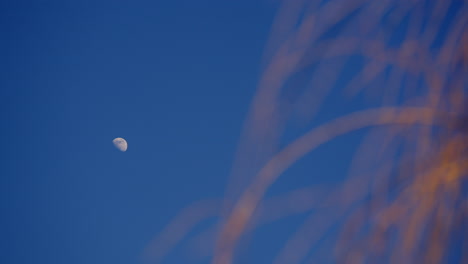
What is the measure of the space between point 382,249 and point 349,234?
0.09ft

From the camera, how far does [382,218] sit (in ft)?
0.97

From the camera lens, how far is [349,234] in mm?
290

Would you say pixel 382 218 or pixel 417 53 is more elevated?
pixel 417 53

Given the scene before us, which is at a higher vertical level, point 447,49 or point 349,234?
point 447,49

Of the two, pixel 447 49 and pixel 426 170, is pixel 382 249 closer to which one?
pixel 426 170

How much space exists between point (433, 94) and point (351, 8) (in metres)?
0.10

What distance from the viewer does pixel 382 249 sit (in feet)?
0.94

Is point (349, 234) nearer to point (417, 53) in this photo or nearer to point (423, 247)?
point (423, 247)

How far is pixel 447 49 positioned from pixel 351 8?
9 cm

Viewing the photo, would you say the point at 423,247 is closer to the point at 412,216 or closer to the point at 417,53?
the point at 412,216

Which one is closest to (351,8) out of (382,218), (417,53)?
(417,53)

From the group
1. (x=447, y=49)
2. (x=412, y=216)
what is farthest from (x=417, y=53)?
(x=412, y=216)

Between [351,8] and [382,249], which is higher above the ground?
[351,8]

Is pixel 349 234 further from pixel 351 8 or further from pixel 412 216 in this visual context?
pixel 351 8
